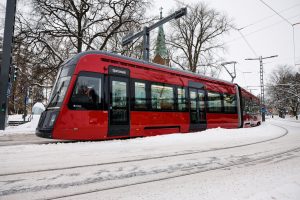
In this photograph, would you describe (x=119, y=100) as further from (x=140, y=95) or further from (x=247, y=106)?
(x=247, y=106)

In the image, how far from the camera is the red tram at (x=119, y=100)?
7094 millimetres

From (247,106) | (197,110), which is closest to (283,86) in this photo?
(247,106)

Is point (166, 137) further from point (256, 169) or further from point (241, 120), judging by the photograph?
point (241, 120)

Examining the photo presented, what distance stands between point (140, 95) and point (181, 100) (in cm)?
265

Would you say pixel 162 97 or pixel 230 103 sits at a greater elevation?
pixel 162 97

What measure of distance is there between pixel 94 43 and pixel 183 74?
11.1 meters

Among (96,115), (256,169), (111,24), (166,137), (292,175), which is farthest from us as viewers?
(111,24)

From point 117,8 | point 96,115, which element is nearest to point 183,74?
point 96,115

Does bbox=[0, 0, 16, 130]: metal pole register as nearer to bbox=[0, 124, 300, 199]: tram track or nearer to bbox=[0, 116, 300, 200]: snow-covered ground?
bbox=[0, 116, 300, 200]: snow-covered ground

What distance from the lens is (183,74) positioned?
37.3ft

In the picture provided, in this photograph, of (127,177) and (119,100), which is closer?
(127,177)

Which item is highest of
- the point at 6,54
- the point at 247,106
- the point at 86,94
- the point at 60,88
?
the point at 6,54

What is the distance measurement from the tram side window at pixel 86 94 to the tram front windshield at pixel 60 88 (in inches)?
13.2

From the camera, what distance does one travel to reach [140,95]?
29.6ft
